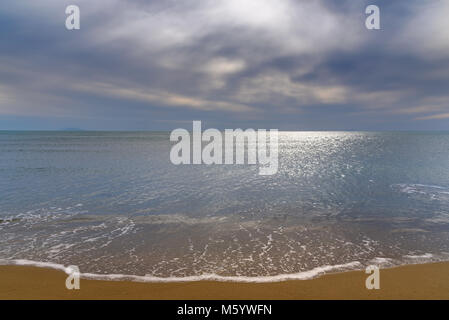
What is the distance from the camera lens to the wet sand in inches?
297

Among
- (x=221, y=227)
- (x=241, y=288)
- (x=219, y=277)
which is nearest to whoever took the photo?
(x=241, y=288)

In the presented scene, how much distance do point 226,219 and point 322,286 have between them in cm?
770

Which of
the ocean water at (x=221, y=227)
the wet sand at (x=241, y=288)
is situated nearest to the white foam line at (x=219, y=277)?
the ocean water at (x=221, y=227)

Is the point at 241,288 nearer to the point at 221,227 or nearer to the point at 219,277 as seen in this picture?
the point at 219,277

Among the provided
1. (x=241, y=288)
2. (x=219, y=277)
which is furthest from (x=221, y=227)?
(x=241, y=288)

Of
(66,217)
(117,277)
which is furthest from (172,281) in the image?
(66,217)

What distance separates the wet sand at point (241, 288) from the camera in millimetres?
7551

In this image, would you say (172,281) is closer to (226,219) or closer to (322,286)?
(322,286)

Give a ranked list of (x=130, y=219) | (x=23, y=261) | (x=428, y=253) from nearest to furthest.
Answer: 1. (x=23, y=261)
2. (x=428, y=253)
3. (x=130, y=219)

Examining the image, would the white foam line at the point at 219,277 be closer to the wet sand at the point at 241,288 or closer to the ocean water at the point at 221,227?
the ocean water at the point at 221,227

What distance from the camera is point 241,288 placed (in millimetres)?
7953

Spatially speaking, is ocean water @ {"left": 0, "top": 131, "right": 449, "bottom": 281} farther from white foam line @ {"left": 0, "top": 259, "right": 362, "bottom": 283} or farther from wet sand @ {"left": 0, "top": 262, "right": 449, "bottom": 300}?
wet sand @ {"left": 0, "top": 262, "right": 449, "bottom": 300}

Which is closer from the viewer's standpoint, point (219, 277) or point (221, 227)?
point (219, 277)

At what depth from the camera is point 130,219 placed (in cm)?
1501
